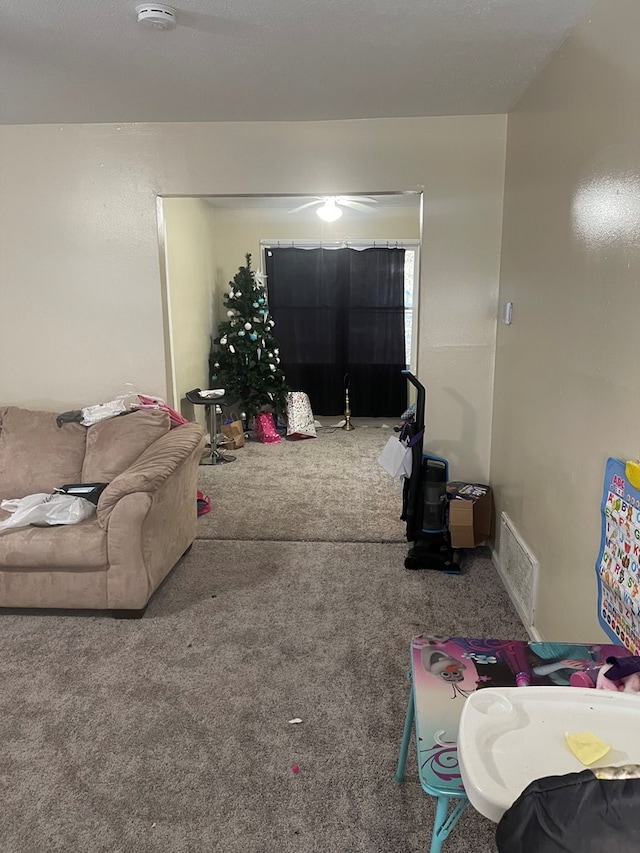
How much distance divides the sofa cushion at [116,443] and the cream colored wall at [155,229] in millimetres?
516

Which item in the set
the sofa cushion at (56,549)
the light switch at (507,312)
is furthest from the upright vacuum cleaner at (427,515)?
the sofa cushion at (56,549)

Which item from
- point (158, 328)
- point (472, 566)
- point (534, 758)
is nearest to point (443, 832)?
point (534, 758)

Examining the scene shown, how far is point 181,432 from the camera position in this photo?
3.24m

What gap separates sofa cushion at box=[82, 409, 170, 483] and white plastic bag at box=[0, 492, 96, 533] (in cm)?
25

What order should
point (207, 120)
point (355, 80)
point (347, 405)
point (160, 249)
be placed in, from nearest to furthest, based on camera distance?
point (355, 80)
point (207, 120)
point (160, 249)
point (347, 405)

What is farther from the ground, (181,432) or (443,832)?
(181,432)

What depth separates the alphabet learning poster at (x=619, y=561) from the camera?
5.15 ft

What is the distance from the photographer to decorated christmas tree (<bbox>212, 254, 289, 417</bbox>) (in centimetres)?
594

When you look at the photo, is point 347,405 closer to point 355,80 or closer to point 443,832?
point 355,80

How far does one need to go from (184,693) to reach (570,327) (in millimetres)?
1954

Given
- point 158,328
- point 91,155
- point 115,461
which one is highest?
point 91,155

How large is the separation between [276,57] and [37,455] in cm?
225

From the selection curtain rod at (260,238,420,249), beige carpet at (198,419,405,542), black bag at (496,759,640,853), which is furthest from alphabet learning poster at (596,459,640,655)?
curtain rod at (260,238,420,249)

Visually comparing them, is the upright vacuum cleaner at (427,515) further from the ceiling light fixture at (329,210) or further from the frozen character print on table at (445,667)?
the ceiling light fixture at (329,210)
